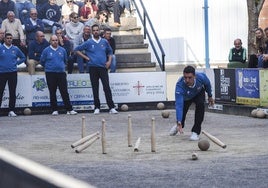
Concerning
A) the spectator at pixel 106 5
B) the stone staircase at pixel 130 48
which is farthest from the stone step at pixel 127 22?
the spectator at pixel 106 5

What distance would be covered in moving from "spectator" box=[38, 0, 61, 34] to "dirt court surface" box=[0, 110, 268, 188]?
559cm

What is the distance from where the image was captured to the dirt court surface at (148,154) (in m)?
8.98

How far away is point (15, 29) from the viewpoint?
22.0 metres

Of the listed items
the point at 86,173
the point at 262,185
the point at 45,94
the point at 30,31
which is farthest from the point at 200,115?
the point at 30,31

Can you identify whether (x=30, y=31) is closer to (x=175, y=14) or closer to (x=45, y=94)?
(x=45, y=94)

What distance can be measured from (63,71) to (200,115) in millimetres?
7581

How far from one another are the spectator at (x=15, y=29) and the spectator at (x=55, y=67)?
1.75m

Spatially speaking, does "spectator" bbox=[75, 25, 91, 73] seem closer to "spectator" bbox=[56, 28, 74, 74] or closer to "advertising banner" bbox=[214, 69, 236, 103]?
"spectator" bbox=[56, 28, 74, 74]

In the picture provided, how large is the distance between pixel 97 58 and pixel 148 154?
29.6 ft

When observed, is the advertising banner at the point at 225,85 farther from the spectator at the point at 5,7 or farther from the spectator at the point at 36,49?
the spectator at the point at 5,7

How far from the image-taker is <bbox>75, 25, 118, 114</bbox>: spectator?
2034 cm

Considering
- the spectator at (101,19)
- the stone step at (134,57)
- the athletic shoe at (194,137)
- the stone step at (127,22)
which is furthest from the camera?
the stone step at (127,22)

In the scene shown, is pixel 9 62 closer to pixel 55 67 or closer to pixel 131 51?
pixel 55 67

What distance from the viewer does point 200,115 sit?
13.7 metres
